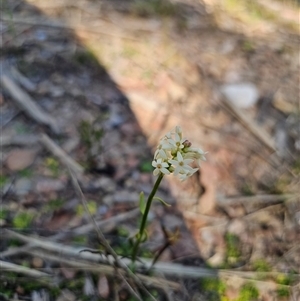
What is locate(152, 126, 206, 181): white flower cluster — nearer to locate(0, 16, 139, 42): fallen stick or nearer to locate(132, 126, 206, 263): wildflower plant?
locate(132, 126, 206, 263): wildflower plant

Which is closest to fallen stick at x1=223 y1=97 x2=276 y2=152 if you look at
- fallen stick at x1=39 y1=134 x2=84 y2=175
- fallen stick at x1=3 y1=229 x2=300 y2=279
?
fallen stick at x1=3 y1=229 x2=300 y2=279

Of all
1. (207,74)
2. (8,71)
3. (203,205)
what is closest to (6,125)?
(8,71)

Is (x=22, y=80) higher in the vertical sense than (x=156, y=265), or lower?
higher

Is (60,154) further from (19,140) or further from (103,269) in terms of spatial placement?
(103,269)

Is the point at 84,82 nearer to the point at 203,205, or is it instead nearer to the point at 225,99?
the point at 225,99

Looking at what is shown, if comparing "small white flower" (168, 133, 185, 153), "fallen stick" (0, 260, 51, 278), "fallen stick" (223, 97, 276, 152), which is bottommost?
"fallen stick" (0, 260, 51, 278)

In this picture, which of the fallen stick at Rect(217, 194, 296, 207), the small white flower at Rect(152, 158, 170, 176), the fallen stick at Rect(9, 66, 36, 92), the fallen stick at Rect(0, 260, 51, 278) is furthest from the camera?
the fallen stick at Rect(9, 66, 36, 92)

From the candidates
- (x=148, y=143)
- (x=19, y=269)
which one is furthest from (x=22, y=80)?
(x=19, y=269)

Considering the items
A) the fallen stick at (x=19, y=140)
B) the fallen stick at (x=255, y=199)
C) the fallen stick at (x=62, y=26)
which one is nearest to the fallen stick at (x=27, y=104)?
the fallen stick at (x=19, y=140)
